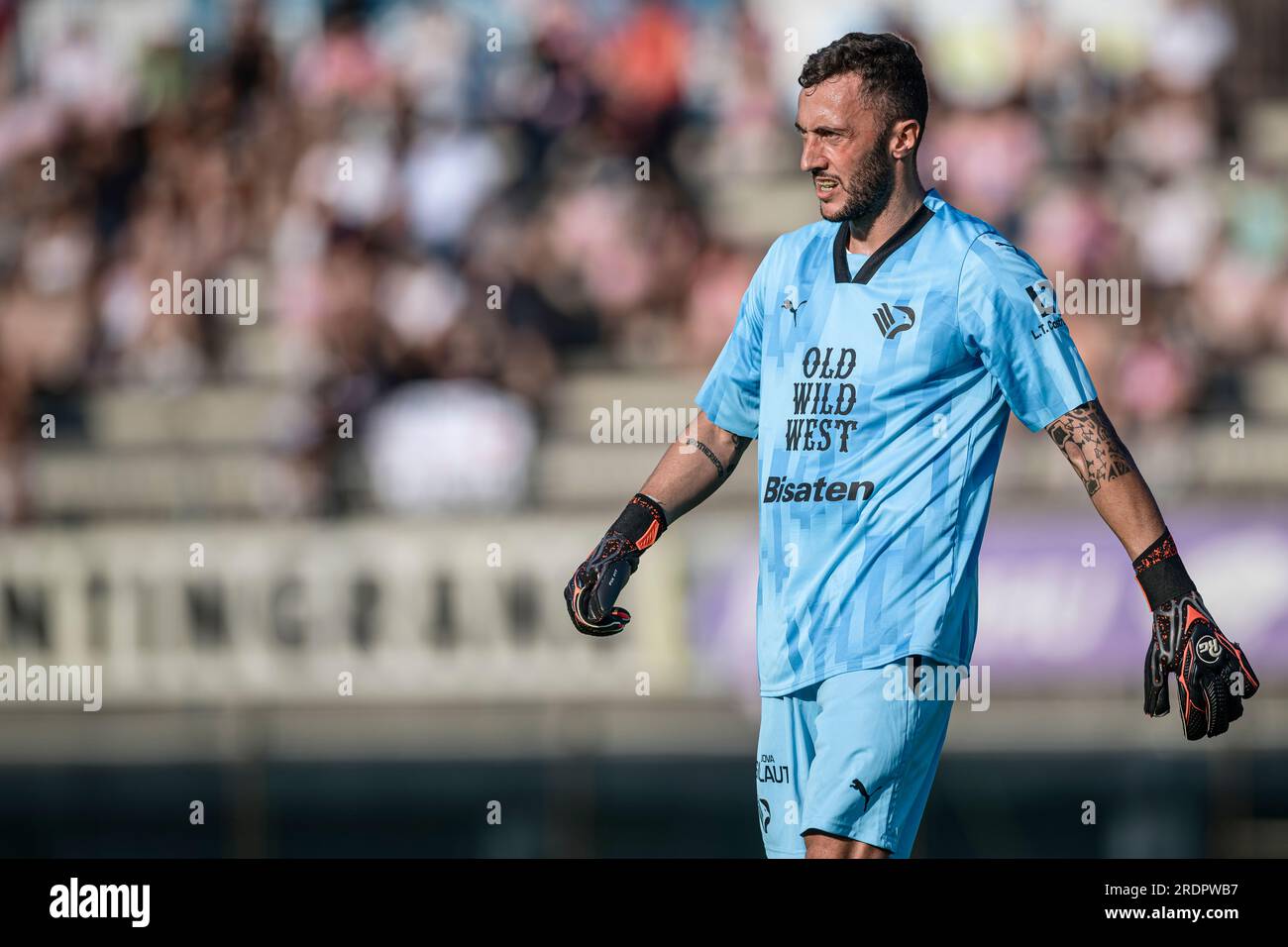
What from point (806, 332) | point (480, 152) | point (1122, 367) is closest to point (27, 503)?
point (480, 152)

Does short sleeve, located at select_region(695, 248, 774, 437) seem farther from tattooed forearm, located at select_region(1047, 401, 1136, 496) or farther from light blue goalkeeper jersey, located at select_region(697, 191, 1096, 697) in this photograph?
tattooed forearm, located at select_region(1047, 401, 1136, 496)

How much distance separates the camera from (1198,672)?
4.16 meters

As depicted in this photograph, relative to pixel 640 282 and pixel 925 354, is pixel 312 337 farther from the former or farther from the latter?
pixel 925 354

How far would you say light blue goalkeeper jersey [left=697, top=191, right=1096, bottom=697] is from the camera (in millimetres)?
4504

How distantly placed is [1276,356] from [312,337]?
535cm

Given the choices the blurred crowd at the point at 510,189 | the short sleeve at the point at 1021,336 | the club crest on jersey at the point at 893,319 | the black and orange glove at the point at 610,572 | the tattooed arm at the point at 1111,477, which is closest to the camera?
the tattooed arm at the point at 1111,477

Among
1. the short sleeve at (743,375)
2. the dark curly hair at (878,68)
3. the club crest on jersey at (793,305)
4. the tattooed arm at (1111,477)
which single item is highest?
the dark curly hair at (878,68)

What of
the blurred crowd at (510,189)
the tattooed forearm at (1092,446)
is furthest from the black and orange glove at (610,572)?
the blurred crowd at (510,189)

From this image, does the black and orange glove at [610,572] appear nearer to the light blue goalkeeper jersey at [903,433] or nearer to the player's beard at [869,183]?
the light blue goalkeeper jersey at [903,433]

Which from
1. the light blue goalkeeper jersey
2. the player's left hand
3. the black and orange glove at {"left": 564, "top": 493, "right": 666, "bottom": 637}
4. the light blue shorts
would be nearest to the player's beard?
the light blue goalkeeper jersey

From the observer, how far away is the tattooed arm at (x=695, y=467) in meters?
4.90

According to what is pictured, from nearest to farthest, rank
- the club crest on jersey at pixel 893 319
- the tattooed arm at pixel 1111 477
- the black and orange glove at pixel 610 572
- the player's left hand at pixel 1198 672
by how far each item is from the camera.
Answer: the player's left hand at pixel 1198 672 < the tattooed arm at pixel 1111 477 < the club crest on jersey at pixel 893 319 < the black and orange glove at pixel 610 572

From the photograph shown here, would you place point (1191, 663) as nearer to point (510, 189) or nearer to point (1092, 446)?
point (1092, 446)
